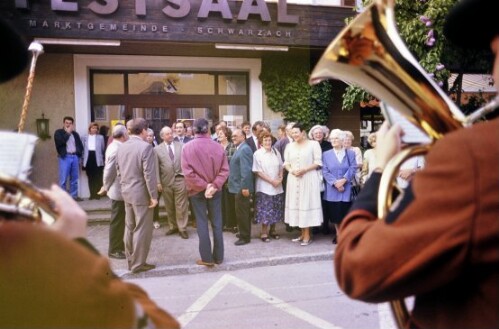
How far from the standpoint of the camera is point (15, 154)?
1.03 metres

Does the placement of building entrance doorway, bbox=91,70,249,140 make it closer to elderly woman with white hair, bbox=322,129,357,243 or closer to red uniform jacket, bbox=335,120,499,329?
elderly woman with white hair, bbox=322,129,357,243

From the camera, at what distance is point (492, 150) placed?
0.96 meters

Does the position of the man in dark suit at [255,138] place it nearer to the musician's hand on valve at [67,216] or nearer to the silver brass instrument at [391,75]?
the silver brass instrument at [391,75]

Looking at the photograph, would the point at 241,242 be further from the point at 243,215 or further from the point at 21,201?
the point at 21,201

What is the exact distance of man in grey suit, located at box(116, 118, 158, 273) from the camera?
5.68 metres

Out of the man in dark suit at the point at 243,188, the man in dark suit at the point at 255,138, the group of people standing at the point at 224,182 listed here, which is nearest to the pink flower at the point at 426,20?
the group of people standing at the point at 224,182

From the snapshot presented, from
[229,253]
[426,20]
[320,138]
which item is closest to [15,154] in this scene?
[229,253]

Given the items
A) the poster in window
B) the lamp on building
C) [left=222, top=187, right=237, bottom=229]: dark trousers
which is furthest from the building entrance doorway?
[left=222, top=187, right=237, bottom=229]: dark trousers

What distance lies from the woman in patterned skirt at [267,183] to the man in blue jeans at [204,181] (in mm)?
1318

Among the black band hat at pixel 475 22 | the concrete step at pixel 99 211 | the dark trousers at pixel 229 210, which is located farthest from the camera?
the concrete step at pixel 99 211

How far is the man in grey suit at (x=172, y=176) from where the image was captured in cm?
763

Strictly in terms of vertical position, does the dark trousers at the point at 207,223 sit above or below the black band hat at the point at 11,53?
below

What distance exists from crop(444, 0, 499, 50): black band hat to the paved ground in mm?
4963

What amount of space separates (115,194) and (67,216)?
5.28 m
